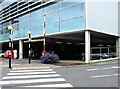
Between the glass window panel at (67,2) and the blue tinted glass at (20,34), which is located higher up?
the glass window panel at (67,2)

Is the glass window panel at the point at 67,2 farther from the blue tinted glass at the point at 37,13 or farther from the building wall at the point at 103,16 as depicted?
the blue tinted glass at the point at 37,13

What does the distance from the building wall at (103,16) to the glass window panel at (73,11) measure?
76cm

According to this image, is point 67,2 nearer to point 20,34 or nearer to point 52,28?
point 52,28

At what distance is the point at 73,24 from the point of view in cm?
2780

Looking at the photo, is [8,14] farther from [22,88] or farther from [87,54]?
[22,88]

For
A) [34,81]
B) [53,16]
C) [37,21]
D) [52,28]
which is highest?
[53,16]

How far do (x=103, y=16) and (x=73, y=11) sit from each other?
336 centimetres

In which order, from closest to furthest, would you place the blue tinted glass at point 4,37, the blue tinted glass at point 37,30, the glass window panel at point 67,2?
1. the glass window panel at point 67,2
2. the blue tinted glass at point 37,30
3. the blue tinted glass at point 4,37

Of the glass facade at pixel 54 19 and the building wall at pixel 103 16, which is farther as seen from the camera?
the glass facade at pixel 54 19

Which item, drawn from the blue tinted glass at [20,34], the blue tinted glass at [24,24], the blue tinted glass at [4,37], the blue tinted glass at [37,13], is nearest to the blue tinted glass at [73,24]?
the blue tinted glass at [37,13]

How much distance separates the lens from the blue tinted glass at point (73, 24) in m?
26.7

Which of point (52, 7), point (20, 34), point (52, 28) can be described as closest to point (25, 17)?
point (20, 34)

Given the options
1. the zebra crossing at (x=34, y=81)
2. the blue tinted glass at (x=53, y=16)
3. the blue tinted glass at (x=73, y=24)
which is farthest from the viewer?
the blue tinted glass at (x=53, y=16)

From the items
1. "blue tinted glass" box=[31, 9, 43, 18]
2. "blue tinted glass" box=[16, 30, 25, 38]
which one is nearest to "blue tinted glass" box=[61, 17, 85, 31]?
"blue tinted glass" box=[31, 9, 43, 18]
